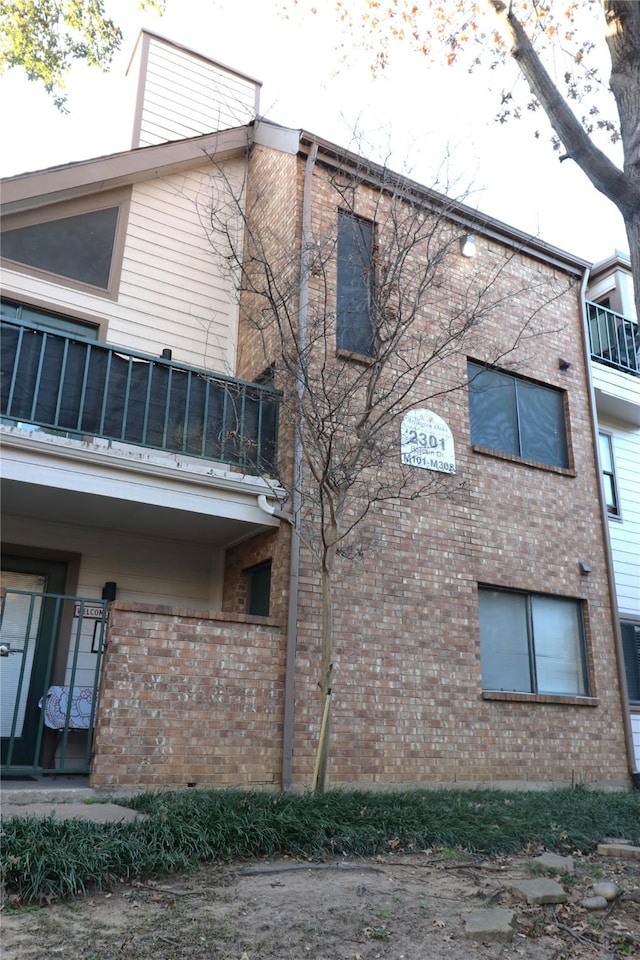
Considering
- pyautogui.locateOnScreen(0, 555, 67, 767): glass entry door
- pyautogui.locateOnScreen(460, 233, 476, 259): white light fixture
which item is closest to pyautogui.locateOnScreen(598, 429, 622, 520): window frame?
pyautogui.locateOnScreen(460, 233, 476, 259): white light fixture

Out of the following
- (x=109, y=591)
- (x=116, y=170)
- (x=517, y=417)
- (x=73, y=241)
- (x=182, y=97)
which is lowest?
(x=109, y=591)

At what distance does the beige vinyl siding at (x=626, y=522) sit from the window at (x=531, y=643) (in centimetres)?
185

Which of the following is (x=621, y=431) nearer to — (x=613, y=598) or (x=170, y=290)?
(x=613, y=598)

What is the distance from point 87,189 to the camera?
9.58m

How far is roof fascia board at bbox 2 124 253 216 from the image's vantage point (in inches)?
354

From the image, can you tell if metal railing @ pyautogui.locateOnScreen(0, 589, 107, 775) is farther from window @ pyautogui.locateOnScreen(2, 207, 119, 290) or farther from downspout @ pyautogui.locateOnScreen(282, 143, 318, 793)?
window @ pyautogui.locateOnScreen(2, 207, 119, 290)

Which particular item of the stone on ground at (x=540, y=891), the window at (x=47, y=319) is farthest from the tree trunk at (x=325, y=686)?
the window at (x=47, y=319)

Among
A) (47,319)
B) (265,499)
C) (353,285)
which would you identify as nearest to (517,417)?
(353,285)

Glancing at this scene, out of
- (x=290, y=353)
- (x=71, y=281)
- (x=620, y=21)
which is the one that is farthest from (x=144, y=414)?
(x=620, y=21)

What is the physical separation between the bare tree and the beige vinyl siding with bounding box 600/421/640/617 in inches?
117

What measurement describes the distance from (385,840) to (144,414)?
14.7 feet

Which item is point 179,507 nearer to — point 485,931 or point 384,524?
point 384,524

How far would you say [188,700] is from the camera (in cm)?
720

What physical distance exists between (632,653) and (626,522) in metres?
2.06
